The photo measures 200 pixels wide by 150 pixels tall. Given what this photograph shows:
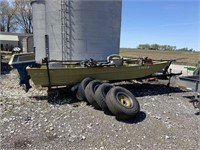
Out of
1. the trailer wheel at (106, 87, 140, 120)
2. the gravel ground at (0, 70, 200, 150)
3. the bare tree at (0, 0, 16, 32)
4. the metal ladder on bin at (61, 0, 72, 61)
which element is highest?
the bare tree at (0, 0, 16, 32)

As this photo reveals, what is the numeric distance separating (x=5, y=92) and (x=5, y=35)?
41052 millimetres

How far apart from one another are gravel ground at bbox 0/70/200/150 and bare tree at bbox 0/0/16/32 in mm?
44909

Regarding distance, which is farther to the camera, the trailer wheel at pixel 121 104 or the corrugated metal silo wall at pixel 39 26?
the corrugated metal silo wall at pixel 39 26

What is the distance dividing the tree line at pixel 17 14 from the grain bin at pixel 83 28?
36898 mm

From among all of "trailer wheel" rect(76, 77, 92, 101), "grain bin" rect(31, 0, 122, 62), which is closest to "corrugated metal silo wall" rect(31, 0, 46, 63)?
"grain bin" rect(31, 0, 122, 62)

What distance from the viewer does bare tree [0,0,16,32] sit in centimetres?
4639

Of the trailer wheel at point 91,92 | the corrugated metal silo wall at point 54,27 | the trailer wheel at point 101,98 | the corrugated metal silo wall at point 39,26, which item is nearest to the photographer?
the trailer wheel at point 101,98

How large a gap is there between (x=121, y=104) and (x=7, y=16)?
50.3m

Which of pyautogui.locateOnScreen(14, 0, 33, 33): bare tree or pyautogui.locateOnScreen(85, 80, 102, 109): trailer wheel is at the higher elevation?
pyautogui.locateOnScreen(14, 0, 33, 33): bare tree

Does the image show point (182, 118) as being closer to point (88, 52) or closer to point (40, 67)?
point (40, 67)

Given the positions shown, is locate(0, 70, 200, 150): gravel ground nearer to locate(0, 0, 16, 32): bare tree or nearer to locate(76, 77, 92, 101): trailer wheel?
locate(76, 77, 92, 101): trailer wheel

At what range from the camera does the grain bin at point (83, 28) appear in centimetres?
955

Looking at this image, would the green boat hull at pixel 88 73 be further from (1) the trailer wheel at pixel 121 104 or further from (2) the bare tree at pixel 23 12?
(2) the bare tree at pixel 23 12

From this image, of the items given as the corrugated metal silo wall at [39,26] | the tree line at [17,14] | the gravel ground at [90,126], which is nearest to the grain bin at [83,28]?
the corrugated metal silo wall at [39,26]
